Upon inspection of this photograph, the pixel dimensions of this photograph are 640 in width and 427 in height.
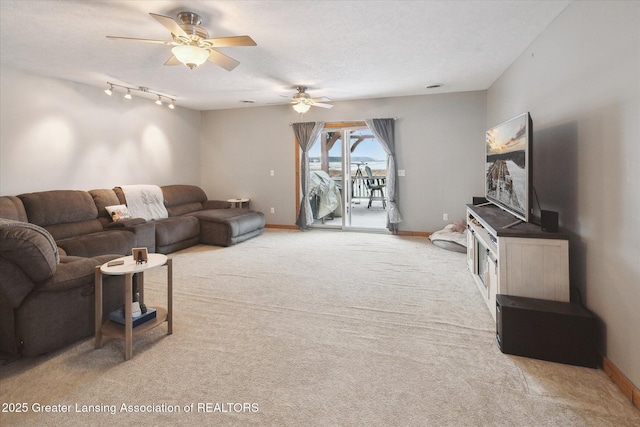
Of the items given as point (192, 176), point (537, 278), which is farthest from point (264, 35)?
point (192, 176)

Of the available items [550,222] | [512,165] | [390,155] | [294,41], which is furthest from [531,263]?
[390,155]

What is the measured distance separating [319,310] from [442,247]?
2.91 meters

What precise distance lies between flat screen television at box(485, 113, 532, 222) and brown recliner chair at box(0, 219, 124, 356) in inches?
130

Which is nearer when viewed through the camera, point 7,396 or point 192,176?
point 7,396

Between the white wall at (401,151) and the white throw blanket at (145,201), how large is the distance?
1.81 metres

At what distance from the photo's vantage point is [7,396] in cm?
176

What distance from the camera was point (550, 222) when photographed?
2348 millimetres

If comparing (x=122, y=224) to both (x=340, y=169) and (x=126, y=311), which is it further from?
(x=340, y=169)

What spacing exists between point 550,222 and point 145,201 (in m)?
5.45

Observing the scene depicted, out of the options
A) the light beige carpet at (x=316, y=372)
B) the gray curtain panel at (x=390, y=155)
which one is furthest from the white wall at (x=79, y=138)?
the gray curtain panel at (x=390, y=155)

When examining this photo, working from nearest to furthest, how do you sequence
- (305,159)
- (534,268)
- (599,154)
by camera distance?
(599,154), (534,268), (305,159)

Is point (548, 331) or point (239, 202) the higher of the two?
point (239, 202)

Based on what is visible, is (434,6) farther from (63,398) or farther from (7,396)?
(7,396)

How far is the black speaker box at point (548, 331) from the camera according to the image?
199 cm
